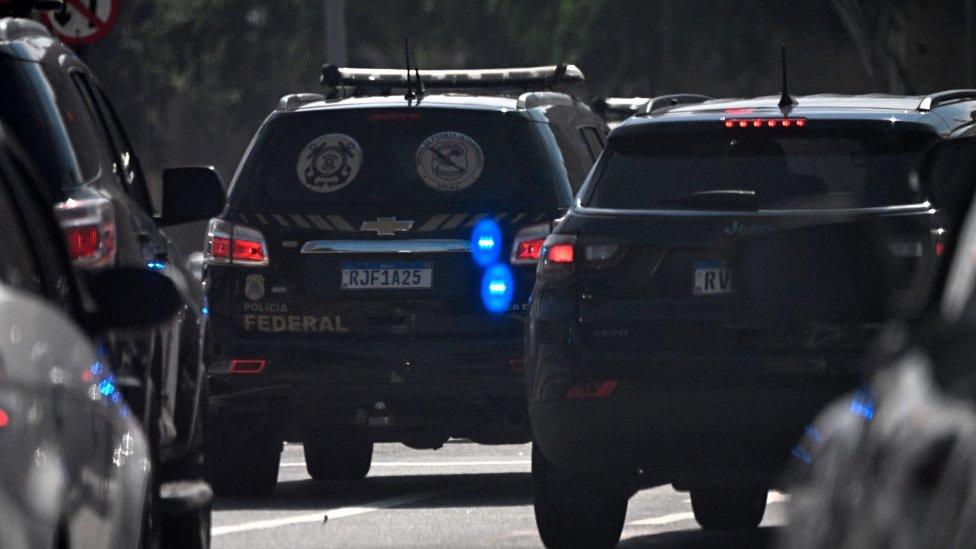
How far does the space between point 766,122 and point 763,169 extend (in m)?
0.18

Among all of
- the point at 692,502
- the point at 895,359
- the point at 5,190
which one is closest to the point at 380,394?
the point at 692,502

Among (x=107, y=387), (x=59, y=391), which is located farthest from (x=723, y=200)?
(x=59, y=391)

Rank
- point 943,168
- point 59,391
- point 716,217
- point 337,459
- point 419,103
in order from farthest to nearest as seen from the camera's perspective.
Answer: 1. point 337,459
2. point 419,103
3. point 716,217
4. point 943,168
5. point 59,391

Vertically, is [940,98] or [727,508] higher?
[940,98]

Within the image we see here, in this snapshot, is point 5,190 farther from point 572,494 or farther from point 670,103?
point 670,103

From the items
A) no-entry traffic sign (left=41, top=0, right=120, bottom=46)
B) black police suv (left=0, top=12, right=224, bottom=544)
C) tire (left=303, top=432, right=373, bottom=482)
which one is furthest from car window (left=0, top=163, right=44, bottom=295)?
no-entry traffic sign (left=41, top=0, right=120, bottom=46)

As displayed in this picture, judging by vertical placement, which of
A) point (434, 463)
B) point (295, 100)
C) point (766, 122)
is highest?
point (766, 122)

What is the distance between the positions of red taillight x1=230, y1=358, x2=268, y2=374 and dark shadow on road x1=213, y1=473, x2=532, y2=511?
60 centimetres

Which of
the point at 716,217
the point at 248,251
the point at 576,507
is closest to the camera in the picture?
the point at 716,217

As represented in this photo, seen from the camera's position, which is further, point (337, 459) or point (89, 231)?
point (337, 459)

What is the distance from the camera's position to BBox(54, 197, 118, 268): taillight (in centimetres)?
688

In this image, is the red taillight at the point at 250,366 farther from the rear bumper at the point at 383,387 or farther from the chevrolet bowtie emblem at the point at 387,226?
the chevrolet bowtie emblem at the point at 387,226

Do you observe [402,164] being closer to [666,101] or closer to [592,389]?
[666,101]

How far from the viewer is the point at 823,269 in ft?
15.0
